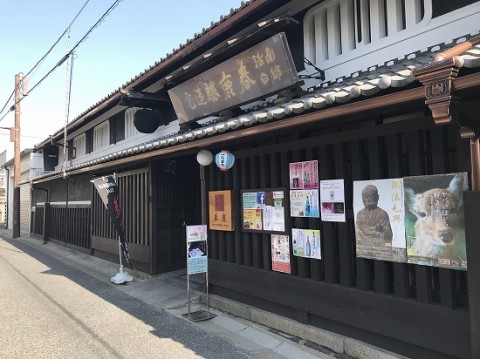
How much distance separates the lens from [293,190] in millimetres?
6090

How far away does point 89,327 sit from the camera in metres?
6.64

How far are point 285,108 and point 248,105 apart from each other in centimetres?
305

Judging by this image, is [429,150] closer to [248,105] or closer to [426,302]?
[426,302]

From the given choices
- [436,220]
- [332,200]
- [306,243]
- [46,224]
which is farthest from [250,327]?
[46,224]

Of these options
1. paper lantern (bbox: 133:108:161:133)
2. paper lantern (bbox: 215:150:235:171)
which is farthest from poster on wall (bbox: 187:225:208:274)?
paper lantern (bbox: 133:108:161:133)

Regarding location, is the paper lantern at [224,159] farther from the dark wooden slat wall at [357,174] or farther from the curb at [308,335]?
the curb at [308,335]

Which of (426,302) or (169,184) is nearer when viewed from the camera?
(426,302)

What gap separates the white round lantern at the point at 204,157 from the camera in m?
7.39

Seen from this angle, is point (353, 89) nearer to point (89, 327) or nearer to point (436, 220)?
point (436, 220)

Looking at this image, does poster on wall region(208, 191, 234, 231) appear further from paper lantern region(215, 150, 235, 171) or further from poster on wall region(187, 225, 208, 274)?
paper lantern region(215, 150, 235, 171)

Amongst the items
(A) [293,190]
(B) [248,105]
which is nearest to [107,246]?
(B) [248,105]

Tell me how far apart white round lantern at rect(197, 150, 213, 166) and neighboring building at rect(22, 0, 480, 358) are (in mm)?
289

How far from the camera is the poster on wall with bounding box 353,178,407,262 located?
184 inches

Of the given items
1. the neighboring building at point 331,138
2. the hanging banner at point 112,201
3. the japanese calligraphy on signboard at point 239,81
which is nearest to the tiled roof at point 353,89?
the neighboring building at point 331,138
